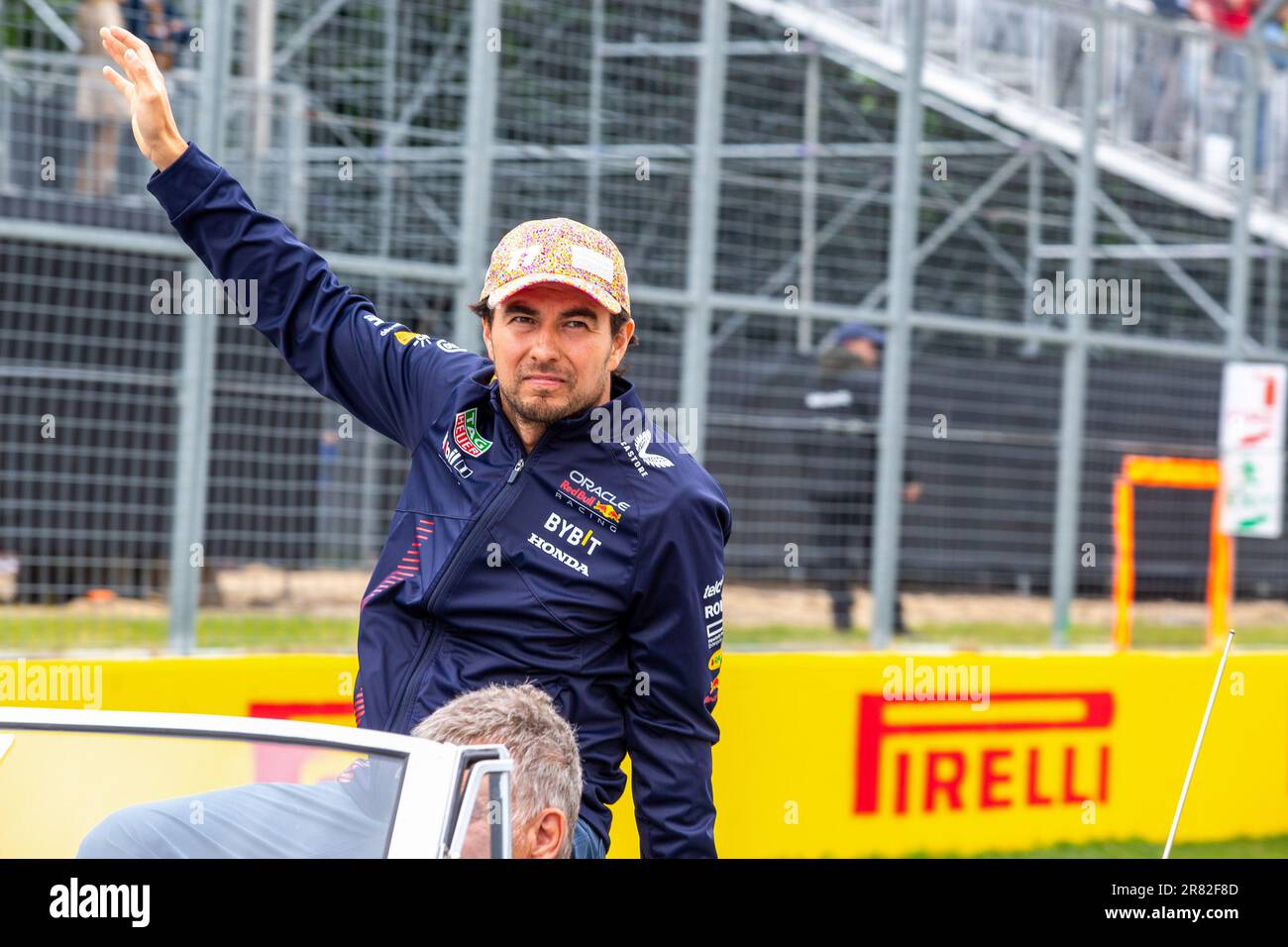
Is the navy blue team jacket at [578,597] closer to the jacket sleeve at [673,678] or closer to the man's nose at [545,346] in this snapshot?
the jacket sleeve at [673,678]

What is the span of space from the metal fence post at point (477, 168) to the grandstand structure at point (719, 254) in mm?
17

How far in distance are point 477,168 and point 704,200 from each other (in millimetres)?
1378

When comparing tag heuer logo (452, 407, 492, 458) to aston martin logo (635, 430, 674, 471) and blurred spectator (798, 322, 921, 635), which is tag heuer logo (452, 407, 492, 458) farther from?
blurred spectator (798, 322, 921, 635)

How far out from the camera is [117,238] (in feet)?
24.2

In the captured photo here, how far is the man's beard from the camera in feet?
11.2

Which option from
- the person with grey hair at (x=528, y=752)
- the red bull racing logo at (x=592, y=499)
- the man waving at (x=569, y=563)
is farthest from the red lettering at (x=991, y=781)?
the person with grey hair at (x=528, y=752)

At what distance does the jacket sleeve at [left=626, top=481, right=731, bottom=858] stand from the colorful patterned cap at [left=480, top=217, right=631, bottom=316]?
45cm

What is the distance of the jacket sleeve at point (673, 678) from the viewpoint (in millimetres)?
3393

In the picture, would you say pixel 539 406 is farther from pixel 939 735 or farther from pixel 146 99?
pixel 939 735

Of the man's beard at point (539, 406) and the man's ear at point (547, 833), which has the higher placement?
the man's beard at point (539, 406)

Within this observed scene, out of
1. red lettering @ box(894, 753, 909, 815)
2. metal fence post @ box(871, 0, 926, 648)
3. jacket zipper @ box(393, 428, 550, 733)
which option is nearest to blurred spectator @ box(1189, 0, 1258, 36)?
metal fence post @ box(871, 0, 926, 648)

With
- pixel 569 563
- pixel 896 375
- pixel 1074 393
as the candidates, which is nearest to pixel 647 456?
pixel 569 563

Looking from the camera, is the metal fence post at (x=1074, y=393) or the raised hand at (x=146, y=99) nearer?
the raised hand at (x=146, y=99)
